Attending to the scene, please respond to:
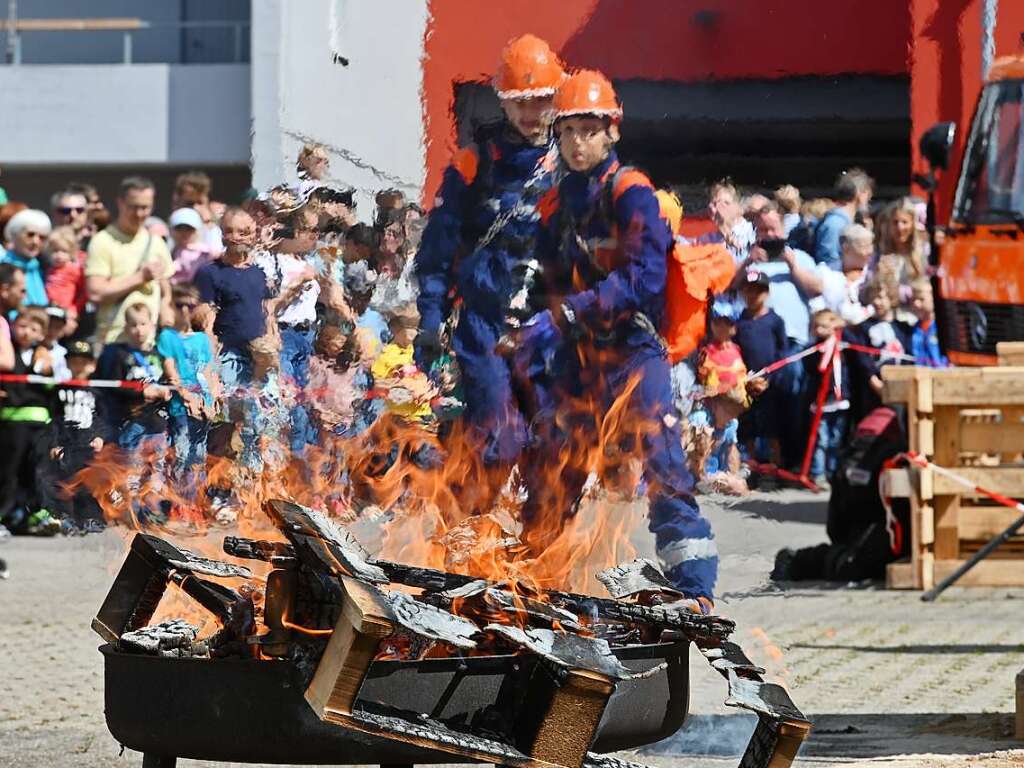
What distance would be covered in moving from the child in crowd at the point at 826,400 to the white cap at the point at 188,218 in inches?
159

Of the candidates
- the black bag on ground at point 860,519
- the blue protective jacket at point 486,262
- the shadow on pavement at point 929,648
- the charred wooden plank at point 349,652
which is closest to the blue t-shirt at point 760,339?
the black bag on ground at point 860,519

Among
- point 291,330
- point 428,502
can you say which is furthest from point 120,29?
point 428,502

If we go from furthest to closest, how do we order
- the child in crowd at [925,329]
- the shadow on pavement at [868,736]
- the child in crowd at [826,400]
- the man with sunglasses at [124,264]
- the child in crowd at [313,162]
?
the child in crowd at [925,329] < the child in crowd at [826,400] < the man with sunglasses at [124,264] < the shadow on pavement at [868,736] < the child in crowd at [313,162]

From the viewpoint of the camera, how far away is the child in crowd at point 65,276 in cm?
1260

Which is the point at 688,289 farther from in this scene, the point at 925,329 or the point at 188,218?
the point at 925,329

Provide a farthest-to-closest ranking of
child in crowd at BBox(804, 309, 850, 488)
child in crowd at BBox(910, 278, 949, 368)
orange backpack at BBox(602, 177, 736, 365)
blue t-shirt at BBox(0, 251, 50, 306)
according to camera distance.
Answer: child in crowd at BBox(910, 278, 949, 368) < blue t-shirt at BBox(0, 251, 50, 306) < child in crowd at BBox(804, 309, 850, 488) < orange backpack at BBox(602, 177, 736, 365)

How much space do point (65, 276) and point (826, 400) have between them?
4707mm

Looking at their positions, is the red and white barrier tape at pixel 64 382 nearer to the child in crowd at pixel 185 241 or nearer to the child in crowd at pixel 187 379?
the child in crowd at pixel 185 241

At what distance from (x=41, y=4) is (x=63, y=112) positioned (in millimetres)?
6345

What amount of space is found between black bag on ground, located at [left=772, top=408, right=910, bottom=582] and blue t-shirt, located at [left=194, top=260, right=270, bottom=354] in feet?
15.0

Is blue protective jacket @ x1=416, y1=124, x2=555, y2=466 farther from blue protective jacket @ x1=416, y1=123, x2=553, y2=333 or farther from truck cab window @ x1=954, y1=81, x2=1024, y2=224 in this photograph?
truck cab window @ x1=954, y1=81, x2=1024, y2=224

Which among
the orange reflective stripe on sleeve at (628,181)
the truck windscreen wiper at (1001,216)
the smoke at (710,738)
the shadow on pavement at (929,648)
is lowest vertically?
the shadow on pavement at (929,648)

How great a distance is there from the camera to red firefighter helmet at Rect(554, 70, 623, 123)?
18.3 feet

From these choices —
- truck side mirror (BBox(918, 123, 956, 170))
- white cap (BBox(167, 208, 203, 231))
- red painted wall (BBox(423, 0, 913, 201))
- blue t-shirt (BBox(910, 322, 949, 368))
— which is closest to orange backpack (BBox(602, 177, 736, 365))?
red painted wall (BBox(423, 0, 913, 201))
